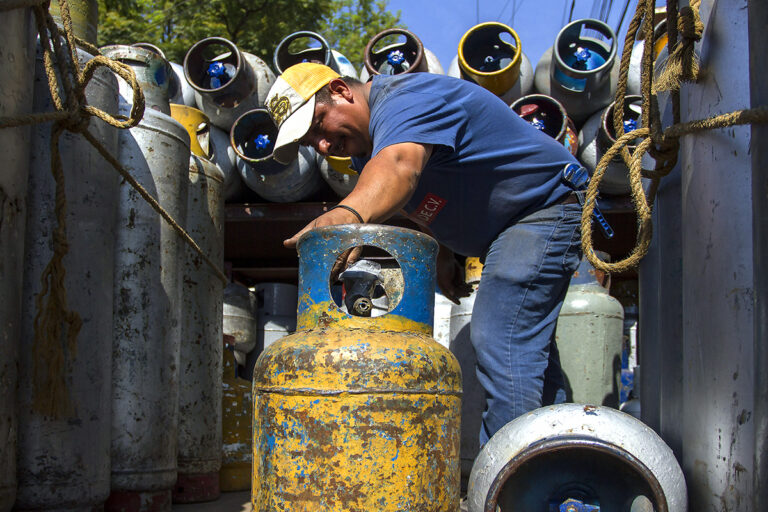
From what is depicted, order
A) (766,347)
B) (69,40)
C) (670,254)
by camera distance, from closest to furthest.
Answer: (766,347) < (670,254) < (69,40)

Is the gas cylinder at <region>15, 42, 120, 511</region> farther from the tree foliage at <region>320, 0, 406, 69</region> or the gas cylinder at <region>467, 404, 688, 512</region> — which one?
the tree foliage at <region>320, 0, 406, 69</region>

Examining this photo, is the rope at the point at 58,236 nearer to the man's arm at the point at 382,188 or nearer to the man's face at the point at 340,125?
the man's face at the point at 340,125

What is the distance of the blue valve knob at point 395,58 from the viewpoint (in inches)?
169

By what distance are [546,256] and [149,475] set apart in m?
1.47

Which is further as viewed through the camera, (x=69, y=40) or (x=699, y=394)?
(x=69, y=40)

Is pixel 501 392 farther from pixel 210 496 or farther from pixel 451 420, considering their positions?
pixel 210 496

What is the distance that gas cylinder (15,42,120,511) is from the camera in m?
2.01

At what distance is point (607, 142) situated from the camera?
389 cm

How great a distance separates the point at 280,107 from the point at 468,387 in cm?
159

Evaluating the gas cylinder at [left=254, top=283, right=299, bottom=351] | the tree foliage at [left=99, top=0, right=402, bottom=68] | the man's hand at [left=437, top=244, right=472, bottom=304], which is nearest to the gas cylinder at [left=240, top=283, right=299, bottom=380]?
the gas cylinder at [left=254, top=283, right=299, bottom=351]

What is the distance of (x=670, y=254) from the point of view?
1933mm

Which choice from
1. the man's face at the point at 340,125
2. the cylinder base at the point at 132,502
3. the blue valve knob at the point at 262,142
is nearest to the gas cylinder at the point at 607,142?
the blue valve knob at the point at 262,142

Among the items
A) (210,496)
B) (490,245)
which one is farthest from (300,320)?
(210,496)

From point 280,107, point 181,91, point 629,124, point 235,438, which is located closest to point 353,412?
point 280,107
